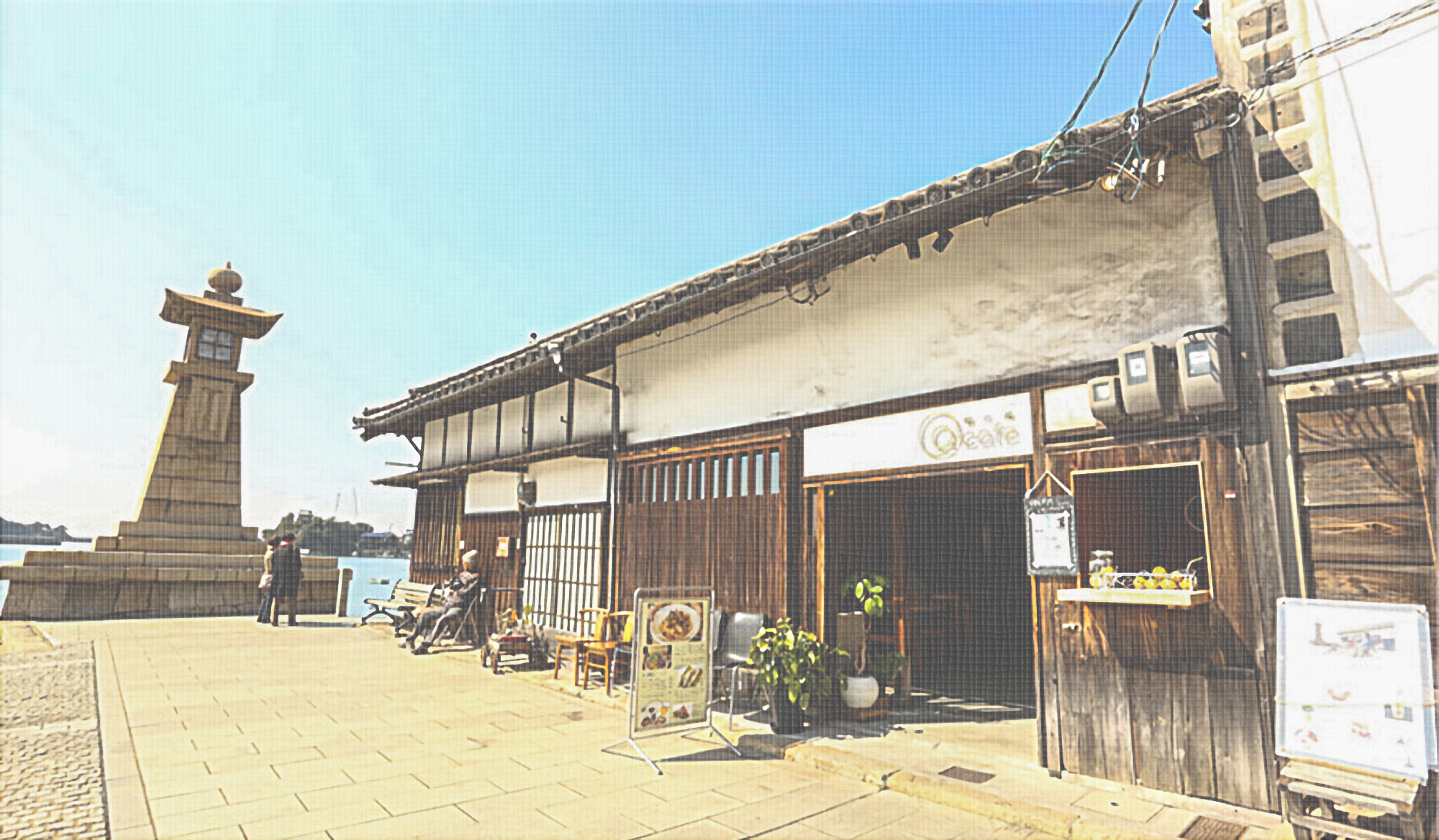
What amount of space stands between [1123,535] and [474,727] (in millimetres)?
5194

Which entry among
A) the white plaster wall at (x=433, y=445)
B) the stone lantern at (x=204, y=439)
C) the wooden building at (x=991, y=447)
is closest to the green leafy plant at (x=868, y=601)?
the wooden building at (x=991, y=447)

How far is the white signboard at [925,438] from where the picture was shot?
17.8 ft

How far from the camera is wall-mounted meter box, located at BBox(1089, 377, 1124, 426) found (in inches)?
184

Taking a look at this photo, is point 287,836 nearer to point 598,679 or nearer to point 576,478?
point 598,679

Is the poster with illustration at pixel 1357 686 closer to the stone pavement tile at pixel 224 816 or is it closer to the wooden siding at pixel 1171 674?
the wooden siding at pixel 1171 674

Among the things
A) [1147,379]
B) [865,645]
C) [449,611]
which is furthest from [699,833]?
[449,611]

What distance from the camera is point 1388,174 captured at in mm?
3943

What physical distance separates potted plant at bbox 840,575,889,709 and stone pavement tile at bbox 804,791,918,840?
5.30 ft

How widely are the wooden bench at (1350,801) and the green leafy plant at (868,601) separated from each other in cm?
327

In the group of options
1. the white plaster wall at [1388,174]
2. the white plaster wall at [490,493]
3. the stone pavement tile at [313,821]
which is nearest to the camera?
the white plaster wall at [1388,174]

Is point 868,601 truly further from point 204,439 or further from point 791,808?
point 204,439

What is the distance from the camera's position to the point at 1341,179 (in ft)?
13.4

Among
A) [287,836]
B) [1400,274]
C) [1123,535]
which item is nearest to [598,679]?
[287,836]

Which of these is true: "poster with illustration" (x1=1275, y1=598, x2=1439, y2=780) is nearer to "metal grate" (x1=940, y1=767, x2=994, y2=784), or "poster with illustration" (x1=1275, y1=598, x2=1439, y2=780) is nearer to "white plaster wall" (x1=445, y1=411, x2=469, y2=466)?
"metal grate" (x1=940, y1=767, x2=994, y2=784)
